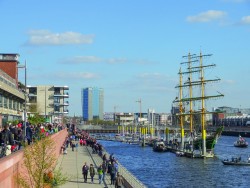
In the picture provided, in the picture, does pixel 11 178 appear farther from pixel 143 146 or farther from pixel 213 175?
pixel 143 146

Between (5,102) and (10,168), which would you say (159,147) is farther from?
(10,168)

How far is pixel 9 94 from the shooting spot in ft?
213

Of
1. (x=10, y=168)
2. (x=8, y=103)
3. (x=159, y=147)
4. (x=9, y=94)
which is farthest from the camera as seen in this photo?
(x=159, y=147)

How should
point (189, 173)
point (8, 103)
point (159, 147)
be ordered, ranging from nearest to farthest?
point (189, 173) < point (8, 103) < point (159, 147)

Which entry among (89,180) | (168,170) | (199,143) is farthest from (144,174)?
(199,143)

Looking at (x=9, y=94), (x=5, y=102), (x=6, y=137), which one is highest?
(x=9, y=94)

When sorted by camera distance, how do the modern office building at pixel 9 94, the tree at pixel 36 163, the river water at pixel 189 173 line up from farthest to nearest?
the modern office building at pixel 9 94, the river water at pixel 189 173, the tree at pixel 36 163

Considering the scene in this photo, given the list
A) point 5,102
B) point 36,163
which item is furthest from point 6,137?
point 5,102

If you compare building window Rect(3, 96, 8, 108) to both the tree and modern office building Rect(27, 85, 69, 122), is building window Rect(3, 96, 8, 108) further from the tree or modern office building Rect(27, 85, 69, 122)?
modern office building Rect(27, 85, 69, 122)

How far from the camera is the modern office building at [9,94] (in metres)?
58.0

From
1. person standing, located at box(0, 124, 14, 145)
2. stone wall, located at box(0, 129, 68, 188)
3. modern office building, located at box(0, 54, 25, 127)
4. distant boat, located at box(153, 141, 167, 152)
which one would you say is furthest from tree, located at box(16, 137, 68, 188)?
distant boat, located at box(153, 141, 167, 152)

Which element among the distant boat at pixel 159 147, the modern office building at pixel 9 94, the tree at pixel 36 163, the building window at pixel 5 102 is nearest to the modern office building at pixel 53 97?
the distant boat at pixel 159 147

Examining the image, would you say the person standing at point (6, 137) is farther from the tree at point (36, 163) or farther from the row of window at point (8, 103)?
the row of window at point (8, 103)

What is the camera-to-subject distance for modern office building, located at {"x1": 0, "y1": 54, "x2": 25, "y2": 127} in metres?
58.0
